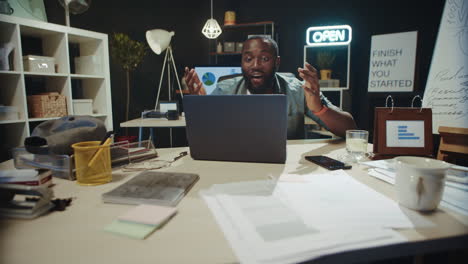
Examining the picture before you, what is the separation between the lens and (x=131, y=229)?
544 mm

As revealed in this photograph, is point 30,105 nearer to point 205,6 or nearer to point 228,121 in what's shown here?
point 228,121

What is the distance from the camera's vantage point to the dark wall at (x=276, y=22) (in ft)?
10.4

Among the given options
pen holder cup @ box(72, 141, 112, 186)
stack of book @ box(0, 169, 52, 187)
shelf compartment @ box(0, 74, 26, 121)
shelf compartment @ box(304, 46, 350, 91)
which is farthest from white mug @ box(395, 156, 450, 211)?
shelf compartment @ box(304, 46, 350, 91)

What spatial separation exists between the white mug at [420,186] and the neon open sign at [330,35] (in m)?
3.50

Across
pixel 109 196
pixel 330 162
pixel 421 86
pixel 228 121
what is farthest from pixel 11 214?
pixel 421 86

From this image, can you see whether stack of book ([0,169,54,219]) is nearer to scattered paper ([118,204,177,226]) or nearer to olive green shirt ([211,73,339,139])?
scattered paper ([118,204,177,226])

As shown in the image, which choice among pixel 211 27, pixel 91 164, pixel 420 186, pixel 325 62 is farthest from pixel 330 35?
pixel 91 164

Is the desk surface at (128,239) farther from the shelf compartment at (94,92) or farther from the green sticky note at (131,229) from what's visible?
the shelf compartment at (94,92)

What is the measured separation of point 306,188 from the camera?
2.52 feet

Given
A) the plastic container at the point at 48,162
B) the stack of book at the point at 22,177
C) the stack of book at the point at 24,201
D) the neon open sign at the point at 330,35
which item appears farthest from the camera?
the neon open sign at the point at 330,35

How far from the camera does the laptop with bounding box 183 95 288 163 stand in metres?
0.94

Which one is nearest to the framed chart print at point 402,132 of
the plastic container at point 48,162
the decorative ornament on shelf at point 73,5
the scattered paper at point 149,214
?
the scattered paper at point 149,214

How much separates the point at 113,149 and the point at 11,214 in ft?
1.48

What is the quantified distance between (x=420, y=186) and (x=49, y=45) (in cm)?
317
